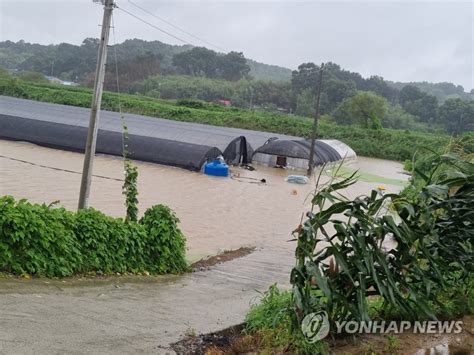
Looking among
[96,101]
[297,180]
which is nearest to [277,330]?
[96,101]

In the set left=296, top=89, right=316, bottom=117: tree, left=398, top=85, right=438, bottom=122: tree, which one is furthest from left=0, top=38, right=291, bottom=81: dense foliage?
left=398, top=85, right=438, bottom=122: tree

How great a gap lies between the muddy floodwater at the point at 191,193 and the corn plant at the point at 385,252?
750cm

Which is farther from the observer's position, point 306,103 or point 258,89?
point 258,89

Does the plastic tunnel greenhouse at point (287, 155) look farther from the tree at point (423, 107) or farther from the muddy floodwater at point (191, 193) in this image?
the tree at point (423, 107)

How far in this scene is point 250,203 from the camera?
71.5 ft

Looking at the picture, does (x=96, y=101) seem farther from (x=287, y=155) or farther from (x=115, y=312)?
(x=287, y=155)

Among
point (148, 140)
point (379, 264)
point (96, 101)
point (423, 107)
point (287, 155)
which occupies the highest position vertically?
point (423, 107)

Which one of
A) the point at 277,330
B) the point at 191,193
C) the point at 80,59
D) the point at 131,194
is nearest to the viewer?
the point at 277,330

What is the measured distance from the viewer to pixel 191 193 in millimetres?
21906

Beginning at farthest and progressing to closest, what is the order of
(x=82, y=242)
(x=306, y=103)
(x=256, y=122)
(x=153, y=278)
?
(x=306, y=103)
(x=256, y=122)
(x=153, y=278)
(x=82, y=242)

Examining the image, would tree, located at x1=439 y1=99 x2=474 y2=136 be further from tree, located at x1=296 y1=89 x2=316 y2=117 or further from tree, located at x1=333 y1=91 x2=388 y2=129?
tree, located at x1=296 y1=89 x2=316 y2=117

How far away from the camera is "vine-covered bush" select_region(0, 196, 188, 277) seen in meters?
7.40

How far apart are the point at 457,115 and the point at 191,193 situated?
55681mm

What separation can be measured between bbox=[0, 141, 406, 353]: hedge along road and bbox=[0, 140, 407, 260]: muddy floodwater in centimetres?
4
